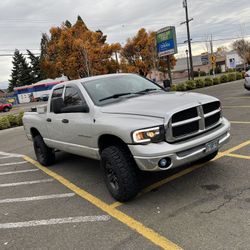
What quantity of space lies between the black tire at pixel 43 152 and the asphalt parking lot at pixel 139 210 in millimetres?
688

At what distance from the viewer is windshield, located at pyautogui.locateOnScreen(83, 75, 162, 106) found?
521 cm

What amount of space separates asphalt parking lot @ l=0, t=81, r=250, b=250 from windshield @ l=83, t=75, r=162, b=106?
1459mm

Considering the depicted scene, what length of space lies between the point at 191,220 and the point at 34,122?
4593 millimetres

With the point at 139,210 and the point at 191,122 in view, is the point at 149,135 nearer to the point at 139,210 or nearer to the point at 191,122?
the point at 191,122

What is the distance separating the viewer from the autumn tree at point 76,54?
36875mm

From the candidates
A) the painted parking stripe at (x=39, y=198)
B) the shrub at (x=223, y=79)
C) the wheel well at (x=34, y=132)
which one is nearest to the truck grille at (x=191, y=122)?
the painted parking stripe at (x=39, y=198)

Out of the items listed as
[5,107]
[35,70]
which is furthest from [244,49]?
[5,107]

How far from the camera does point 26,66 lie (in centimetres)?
8294

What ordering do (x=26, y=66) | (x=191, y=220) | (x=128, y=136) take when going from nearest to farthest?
(x=191, y=220)
(x=128, y=136)
(x=26, y=66)

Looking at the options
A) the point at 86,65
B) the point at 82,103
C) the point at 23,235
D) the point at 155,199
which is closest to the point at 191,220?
the point at 155,199

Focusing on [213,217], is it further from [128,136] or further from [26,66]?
[26,66]

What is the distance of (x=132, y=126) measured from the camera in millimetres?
4203

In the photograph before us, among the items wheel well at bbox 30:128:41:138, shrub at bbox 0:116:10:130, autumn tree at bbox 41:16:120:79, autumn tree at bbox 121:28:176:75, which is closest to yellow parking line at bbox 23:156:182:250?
wheel well at bbox 30:128:41:138

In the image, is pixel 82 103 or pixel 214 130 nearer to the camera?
pixel 214 130
